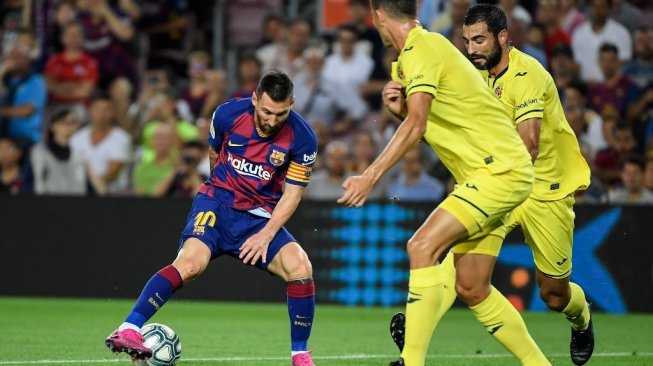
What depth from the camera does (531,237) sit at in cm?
834

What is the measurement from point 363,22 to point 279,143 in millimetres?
7930

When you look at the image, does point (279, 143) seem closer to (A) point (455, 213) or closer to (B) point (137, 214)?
(A) point (455, 213)

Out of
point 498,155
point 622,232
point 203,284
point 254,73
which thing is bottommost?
point 203,284

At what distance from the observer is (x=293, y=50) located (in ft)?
50.8

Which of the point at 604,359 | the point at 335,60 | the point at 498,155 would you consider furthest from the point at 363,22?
the point at 498,155

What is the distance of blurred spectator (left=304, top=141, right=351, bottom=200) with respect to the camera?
1376 cm

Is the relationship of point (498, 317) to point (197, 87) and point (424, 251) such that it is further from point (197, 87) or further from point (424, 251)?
point (197, 87)

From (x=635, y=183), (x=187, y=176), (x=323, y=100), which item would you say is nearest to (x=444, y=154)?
(x=635, y=183)

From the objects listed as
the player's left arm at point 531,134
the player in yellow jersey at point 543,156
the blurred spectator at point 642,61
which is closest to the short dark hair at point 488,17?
the player in yellow jersey at point 543,156

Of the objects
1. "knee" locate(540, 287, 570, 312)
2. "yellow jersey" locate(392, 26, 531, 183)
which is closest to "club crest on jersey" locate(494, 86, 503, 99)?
"yellow jersey" locate(392, 26, 531, 183)

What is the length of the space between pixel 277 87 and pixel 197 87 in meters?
8.32

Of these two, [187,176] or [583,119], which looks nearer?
[583,119]

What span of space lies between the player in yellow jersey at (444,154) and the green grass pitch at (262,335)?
77.8 inches

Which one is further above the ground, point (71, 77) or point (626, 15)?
point (626, 15)
